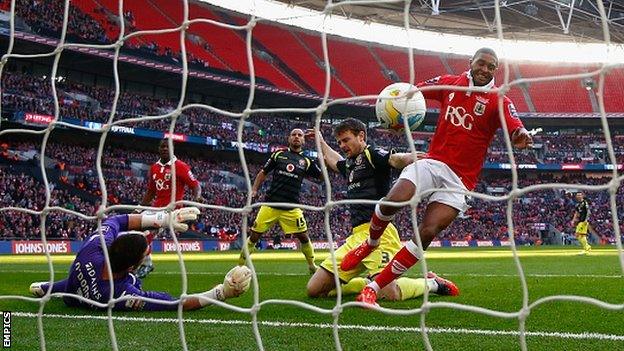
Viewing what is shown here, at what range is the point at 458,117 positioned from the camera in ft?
16.3

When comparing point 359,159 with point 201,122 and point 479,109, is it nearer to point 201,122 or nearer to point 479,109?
point 479,109

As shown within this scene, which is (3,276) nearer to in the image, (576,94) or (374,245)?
(374,245)

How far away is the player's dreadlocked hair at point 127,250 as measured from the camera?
4.45 metres

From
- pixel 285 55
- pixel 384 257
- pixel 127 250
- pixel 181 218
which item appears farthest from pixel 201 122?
pixel 181 218

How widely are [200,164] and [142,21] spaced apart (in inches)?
314

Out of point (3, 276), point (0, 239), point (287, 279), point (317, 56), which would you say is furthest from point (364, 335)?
point (317, 56)

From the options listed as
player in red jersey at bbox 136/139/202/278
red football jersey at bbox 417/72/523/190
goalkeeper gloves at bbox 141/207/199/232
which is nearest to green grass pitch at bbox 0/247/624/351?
goalkeeper gloves at bbox 141/207/199/232

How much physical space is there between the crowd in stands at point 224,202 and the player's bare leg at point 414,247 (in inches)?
559

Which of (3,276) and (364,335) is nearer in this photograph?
(364,335)

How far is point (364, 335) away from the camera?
13.0 ft

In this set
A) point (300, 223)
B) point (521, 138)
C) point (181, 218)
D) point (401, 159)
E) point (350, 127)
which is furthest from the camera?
point (300, 223)

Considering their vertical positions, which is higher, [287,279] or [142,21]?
[142,21]

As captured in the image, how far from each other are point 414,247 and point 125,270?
2006 mm

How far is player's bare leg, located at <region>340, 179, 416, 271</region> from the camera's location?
15.6 ft
